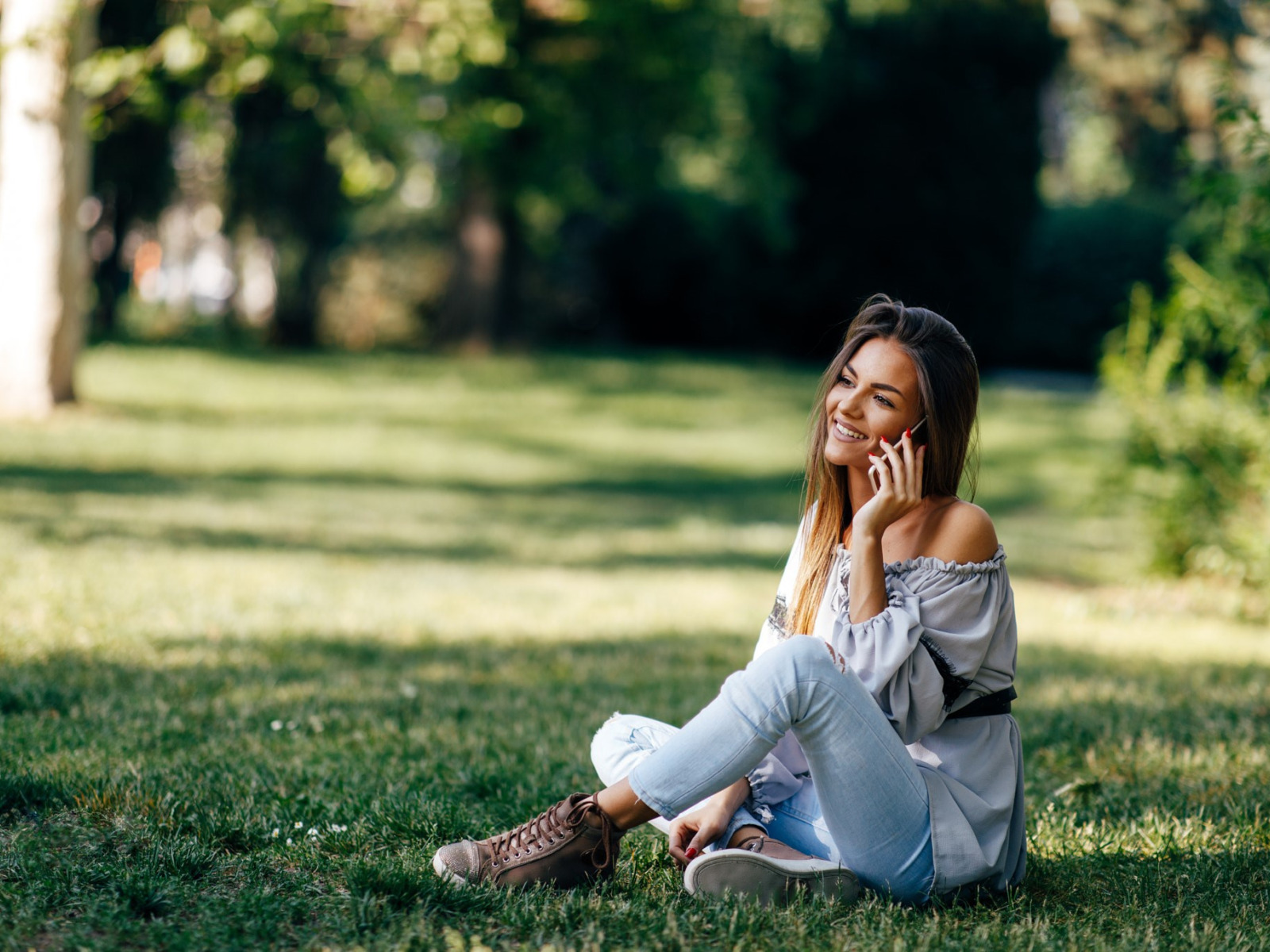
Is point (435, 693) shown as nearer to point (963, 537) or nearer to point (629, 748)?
point (629, 748)

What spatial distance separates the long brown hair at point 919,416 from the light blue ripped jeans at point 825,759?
47 cm

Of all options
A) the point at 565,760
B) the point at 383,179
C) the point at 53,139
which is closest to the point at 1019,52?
the point at 383,179

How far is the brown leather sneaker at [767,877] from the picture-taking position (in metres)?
3.08

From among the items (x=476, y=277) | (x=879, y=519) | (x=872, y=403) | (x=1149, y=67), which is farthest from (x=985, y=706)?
(x=1149, y=67)

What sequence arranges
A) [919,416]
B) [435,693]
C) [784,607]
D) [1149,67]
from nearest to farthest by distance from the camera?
[919,416], [784,607], [435,693], [1149,67]

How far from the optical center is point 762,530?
12.0 metres

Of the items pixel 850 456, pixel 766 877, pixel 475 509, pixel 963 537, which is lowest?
pixel 475 509

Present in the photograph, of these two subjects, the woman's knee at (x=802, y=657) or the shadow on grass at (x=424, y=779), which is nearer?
the woman's knee at (x=802, y=657)

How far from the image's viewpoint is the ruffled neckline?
10.1ft

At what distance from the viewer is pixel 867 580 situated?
310 centimetres

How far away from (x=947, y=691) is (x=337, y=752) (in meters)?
2.28

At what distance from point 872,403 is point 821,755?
35.8 inches

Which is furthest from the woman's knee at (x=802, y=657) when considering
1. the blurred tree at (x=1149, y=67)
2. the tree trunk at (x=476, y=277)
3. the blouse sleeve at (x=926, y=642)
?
the blurred tree at (x=1149, y=67)

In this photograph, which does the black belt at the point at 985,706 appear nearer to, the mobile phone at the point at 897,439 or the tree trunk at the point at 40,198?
the mobile phone at the point at 897,439
